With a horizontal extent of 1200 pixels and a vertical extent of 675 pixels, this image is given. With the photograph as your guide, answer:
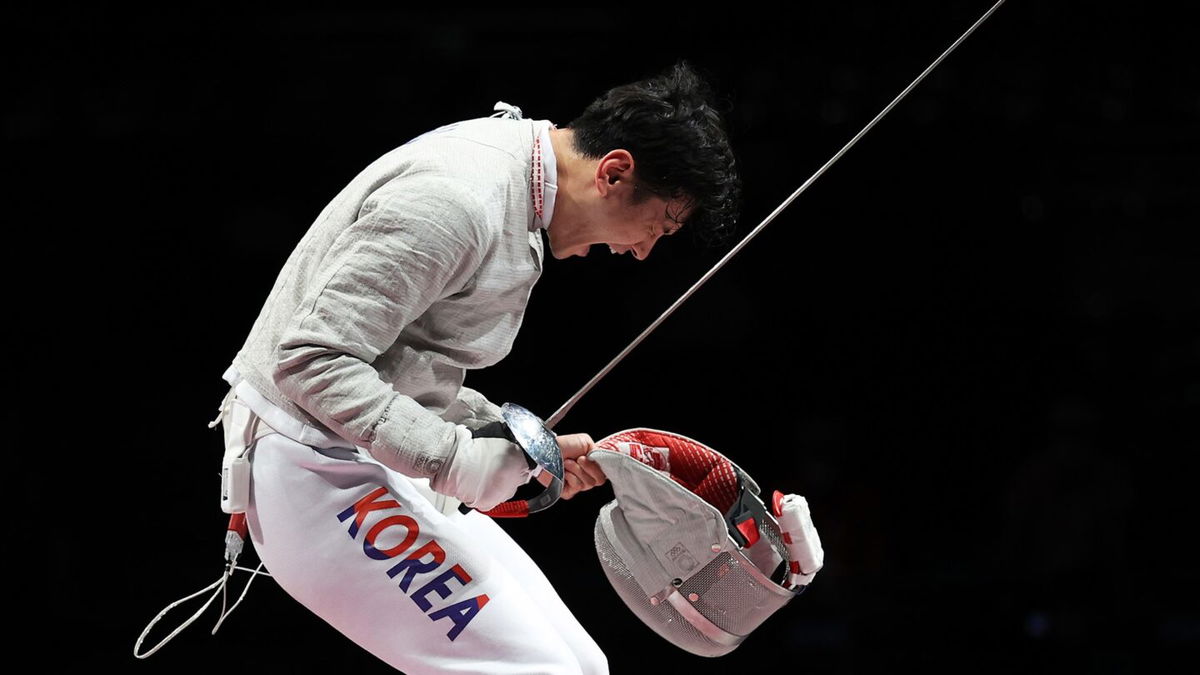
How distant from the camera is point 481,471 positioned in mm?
1556

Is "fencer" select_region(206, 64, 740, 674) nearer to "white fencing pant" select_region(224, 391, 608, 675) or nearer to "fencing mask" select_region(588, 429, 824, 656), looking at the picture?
"white fencing pant" select_region(224, 391, 608, 675)

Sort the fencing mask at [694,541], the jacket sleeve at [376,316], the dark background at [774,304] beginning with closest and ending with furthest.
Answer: the jacket sleeve at [376,316]
the fencing mask at [694,541]
the dark background at [774,304]

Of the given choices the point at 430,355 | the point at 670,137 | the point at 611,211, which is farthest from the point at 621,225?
the point at 430,355

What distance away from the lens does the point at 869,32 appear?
3.40 m

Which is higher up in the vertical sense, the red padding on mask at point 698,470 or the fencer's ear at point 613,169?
the fencer's ear at point 613,169

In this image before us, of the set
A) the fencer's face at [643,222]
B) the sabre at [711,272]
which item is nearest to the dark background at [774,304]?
the sabre at [711,272]

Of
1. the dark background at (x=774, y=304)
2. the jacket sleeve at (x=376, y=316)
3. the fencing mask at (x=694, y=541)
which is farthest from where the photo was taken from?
the dark background at (x=774, y=304)

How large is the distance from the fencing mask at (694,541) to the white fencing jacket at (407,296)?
29cm

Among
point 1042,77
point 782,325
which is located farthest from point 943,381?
point 1042,77

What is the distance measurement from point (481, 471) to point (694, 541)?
40 centimetres

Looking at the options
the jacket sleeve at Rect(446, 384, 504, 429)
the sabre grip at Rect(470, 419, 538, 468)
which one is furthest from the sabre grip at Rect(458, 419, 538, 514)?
the jacket sleeve at Rect(446, 384, 504, 429)

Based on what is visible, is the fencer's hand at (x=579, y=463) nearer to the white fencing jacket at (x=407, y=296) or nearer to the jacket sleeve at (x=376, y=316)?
the white fencing jacket at (x=407, y=296)

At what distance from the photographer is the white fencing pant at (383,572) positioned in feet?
5.21

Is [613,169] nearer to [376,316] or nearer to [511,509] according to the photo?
[376,316]
